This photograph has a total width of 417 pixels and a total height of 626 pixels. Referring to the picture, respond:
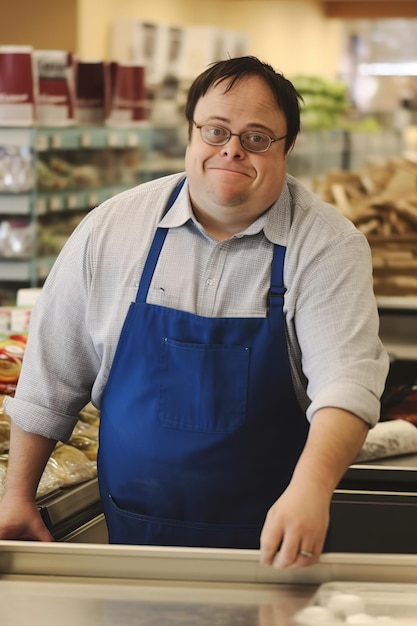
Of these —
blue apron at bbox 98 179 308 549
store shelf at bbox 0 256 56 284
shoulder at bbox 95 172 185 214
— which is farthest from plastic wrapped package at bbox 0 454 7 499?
store shelf at bbox 0 256 56 284

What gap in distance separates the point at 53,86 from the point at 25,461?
14.8ft

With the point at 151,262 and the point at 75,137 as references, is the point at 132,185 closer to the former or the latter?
the point at 75,137

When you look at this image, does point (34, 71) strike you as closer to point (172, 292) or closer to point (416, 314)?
point (416, 314)

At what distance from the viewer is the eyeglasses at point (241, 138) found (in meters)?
Answer: 2.03

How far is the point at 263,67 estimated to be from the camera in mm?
2074

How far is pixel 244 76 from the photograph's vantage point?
2.04 metres

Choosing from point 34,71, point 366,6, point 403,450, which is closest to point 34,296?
point 403,450

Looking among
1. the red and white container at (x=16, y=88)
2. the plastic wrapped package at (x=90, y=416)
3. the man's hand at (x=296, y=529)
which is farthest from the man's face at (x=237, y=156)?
the red and white container at (x=16, y=88)

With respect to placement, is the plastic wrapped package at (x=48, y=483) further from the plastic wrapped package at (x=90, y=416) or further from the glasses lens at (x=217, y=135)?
the glasses lens at (x=217, y=135)

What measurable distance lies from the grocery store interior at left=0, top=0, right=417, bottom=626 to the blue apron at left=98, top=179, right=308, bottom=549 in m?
0.31

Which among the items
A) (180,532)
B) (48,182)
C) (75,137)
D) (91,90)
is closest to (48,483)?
(180,532)

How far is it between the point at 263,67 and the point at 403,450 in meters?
1.24

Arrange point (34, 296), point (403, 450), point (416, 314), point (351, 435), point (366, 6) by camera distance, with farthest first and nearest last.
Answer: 1. point (366, 6)
2. point (416, 314)
3. point (34, 296)
4. point (403, 450)
5. point (351, 435)

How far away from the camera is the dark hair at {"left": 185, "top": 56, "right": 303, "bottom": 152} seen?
2039 mm
